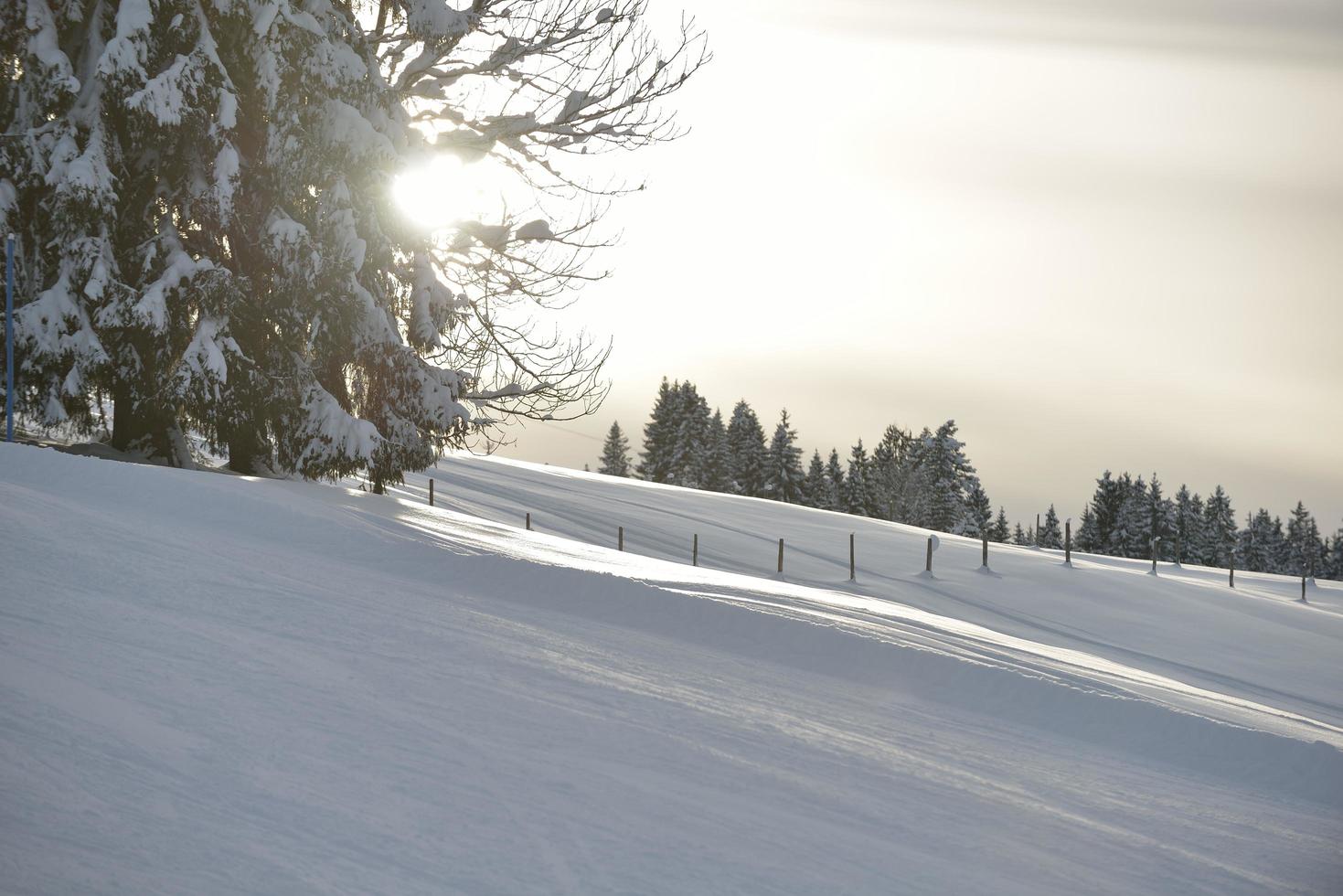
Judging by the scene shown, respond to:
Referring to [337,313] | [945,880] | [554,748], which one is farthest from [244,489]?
[945,880]

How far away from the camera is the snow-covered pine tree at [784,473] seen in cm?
8331

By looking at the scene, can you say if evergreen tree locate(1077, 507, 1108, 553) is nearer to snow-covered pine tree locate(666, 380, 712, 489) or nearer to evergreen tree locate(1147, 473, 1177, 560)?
evergreen tree locate(1147, 473, 1177, 560)

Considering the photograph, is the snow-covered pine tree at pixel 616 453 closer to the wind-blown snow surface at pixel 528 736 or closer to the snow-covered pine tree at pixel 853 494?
the snow-covered pine tree at pixel 853 494

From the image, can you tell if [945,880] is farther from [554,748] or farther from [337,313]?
[337,313]

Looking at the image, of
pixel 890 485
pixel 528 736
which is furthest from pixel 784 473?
pixel 528 736

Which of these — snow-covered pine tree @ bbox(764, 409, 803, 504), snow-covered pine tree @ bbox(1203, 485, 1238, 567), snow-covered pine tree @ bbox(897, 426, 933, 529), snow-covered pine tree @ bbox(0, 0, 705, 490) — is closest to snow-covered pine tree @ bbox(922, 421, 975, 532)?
snow-covered pine tree @ bbox(897, 426, 933, 529)

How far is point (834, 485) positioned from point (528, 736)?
93.6 metres

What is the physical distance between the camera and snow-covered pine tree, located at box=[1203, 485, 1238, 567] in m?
114

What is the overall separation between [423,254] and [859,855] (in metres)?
12.8

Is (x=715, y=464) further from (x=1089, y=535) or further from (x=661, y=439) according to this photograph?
(x=1089, y=535)

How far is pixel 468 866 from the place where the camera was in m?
3.12

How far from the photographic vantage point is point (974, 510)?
97875mm

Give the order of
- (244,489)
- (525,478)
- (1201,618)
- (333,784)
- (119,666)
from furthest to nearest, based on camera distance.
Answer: (525,478) → (1201,618) → (244,489) → (119,666) → (333,784)

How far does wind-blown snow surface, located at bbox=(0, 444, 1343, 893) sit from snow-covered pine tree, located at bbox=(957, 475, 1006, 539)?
291 ft
